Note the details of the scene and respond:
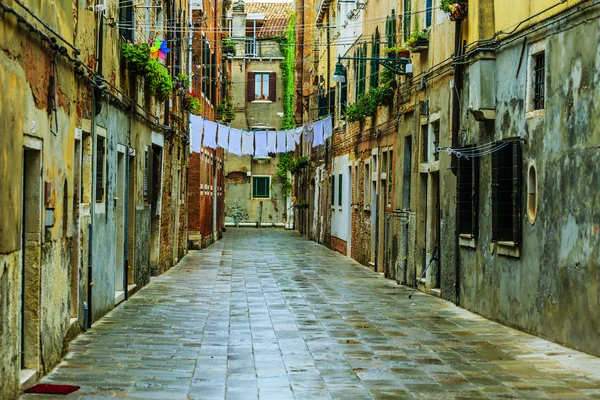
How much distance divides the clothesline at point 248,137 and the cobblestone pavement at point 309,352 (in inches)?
457

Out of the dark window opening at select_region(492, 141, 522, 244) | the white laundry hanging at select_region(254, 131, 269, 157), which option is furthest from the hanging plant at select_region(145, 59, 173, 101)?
the white laundry hanging at select_region(254, 131, 269, 157)

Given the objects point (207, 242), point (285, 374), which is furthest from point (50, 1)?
point (207, 242)

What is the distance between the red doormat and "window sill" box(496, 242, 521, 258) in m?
6.38

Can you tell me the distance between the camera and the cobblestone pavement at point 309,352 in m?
8.54

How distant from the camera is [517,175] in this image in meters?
12.6

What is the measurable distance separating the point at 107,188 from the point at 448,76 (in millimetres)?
6090

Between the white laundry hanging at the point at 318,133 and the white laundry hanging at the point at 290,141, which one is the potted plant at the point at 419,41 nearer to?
the white laundry hanging at the point at 318,133

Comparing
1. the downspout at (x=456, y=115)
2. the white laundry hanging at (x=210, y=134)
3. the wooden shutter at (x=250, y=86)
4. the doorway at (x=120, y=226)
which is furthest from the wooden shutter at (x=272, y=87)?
the downspout at (x=456, y=115)

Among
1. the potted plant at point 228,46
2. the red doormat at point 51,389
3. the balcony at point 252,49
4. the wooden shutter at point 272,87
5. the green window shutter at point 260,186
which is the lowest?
the red doormat at point 51,389

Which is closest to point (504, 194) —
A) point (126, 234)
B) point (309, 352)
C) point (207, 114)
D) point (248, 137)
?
point (309, 352)

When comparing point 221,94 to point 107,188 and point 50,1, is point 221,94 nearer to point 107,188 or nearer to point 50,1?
point 107,188

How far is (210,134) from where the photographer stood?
29.8 m

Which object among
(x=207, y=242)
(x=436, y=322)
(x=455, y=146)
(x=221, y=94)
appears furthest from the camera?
(x=221, y=94)

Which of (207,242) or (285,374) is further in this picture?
(207,242)
